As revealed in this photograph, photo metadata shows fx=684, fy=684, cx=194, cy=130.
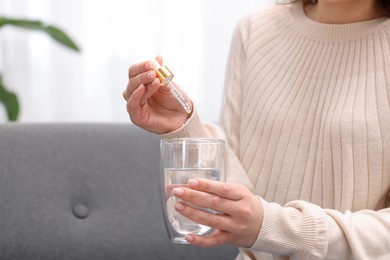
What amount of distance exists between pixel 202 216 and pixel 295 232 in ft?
0.73

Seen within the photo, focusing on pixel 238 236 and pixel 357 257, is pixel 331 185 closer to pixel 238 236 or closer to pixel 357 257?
pixel 357 257

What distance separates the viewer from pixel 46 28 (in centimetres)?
238

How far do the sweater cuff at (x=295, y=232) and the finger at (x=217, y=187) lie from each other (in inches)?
4.8

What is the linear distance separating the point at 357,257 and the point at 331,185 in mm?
187

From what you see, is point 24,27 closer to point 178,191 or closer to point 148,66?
point 148,66

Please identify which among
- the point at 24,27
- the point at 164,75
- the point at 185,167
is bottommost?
the point at 185,167

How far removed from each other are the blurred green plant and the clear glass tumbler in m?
1.59

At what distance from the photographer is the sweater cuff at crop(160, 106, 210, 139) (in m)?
1.18

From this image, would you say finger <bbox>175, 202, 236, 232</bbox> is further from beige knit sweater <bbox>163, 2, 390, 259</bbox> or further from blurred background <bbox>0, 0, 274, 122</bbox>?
blurred background <bbox>0, 0, 274, 122</bbox>

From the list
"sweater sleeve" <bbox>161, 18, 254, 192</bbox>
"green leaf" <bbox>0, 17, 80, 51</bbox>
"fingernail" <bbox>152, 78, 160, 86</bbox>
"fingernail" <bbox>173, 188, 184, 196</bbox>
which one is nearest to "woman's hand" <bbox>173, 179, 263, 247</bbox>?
"fingernail" <bbox>173, 188, 184, 196</bbox>

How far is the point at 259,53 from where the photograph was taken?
1.41 metres

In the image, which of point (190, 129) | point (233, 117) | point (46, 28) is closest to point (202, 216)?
point (190, 129)

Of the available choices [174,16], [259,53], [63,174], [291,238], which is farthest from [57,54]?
[291,238]

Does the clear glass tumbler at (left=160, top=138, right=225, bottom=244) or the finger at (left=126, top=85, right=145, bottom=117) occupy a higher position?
the finger at (left=126, top=85, right=145, bottom=117)
